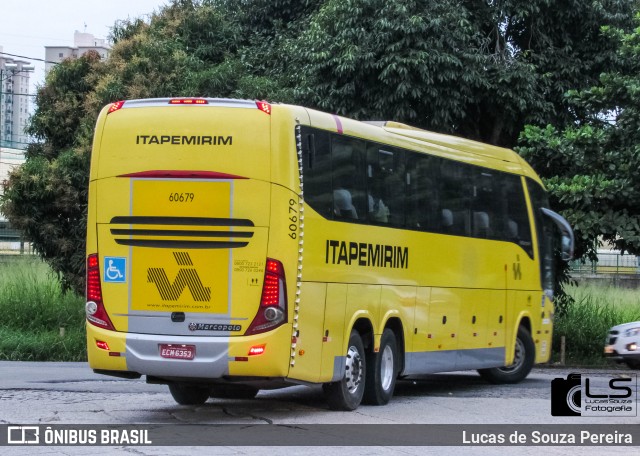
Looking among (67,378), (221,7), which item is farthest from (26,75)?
(67,378)

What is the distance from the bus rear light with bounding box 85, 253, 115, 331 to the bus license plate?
715 millimetres

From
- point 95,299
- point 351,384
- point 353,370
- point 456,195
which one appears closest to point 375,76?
point 456,195

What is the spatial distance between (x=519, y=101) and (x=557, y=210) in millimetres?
2405

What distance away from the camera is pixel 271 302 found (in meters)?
12.7

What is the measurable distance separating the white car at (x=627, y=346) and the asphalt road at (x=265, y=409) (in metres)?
0.73

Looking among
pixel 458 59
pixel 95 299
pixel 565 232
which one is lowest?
pixel 95 299

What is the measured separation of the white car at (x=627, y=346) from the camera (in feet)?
→ 45.8

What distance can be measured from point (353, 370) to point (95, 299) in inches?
129

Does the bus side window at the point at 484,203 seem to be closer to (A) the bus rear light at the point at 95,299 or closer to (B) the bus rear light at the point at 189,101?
(B) the bus rear light at the point at 189,101

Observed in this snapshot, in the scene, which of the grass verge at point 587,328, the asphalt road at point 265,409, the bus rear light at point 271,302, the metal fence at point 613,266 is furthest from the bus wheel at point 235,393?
the metal fence at point 613,266

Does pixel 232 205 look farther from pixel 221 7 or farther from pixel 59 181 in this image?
pixel 221 7

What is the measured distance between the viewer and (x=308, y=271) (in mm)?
13273

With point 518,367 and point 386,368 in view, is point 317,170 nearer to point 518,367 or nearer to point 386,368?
point 386,368

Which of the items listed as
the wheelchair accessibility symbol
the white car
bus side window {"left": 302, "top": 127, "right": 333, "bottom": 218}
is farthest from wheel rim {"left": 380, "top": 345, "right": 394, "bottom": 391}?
the wheelchair accessibility symbol
